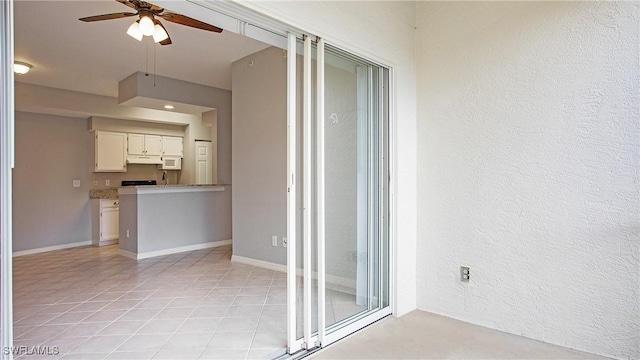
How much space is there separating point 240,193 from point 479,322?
10.6 ft

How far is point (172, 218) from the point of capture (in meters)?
5.36

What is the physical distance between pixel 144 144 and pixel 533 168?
672 cm

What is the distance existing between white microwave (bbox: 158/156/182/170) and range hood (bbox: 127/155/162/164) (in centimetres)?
10

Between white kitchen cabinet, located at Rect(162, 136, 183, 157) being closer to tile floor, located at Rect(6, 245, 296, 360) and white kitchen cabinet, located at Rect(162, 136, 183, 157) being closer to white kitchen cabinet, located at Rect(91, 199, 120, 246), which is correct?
white kitchen cabinet, located at Rect(91, 199, 120, 246)

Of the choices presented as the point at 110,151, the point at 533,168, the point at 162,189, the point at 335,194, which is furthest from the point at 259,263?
the point at 110,151

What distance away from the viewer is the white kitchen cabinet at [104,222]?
243 inches

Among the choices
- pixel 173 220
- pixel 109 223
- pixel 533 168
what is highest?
pixel 533 168

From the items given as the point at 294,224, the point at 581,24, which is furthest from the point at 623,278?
the point at 294,224

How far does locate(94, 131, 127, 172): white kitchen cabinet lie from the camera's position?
6.35 metres

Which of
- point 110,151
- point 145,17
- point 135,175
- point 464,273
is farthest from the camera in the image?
point 135,175

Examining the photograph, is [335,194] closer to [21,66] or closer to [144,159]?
[21,66]

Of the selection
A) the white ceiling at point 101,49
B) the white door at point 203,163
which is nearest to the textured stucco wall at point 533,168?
the white ceiling at point 101,49

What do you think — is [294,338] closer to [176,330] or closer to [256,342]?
[256,342]

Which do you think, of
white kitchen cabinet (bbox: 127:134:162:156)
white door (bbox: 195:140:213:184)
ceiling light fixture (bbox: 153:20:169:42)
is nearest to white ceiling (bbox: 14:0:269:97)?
ceiling light fixture (bbox: 153:20:169:42)
